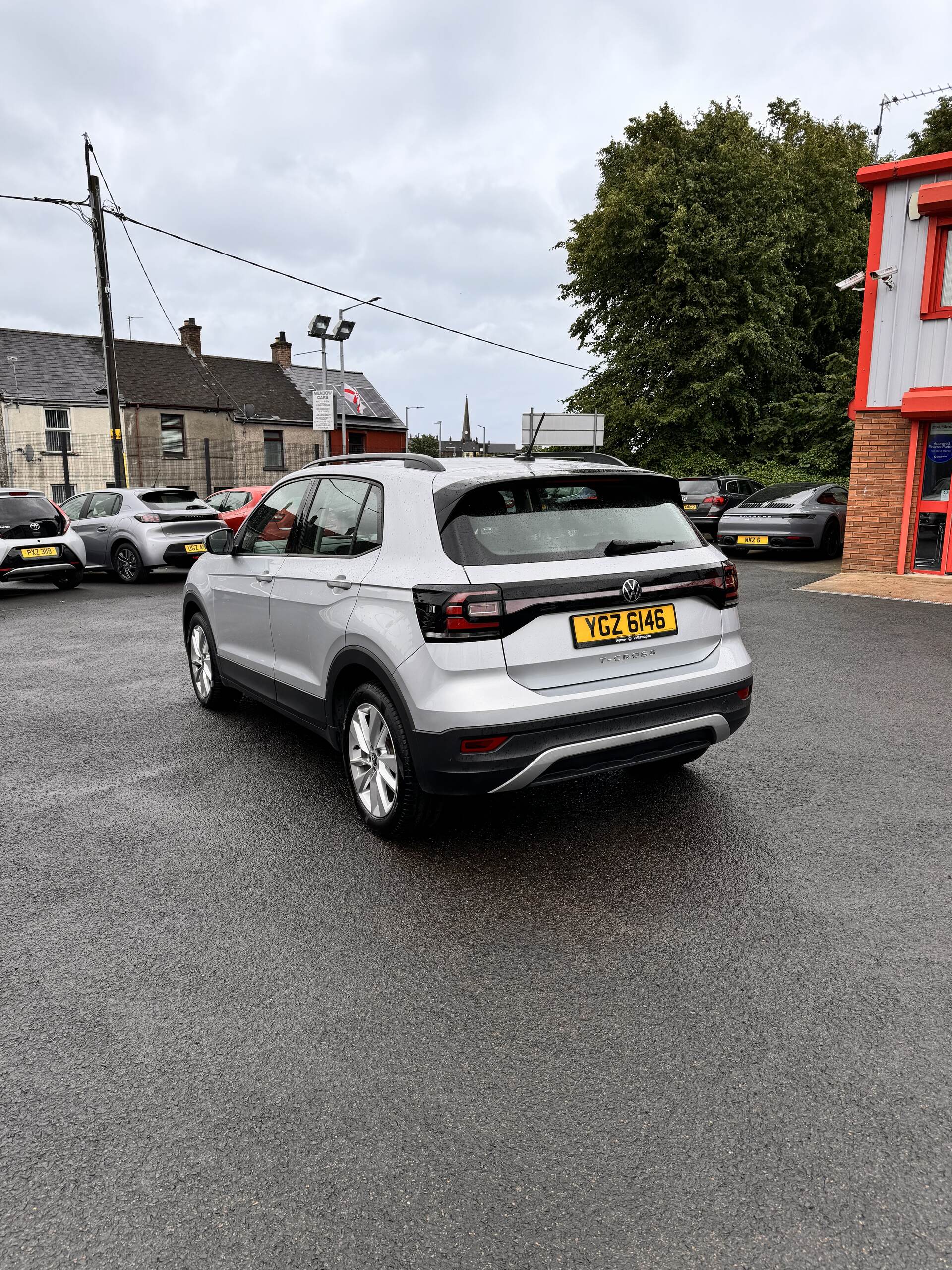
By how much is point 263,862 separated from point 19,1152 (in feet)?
5.61

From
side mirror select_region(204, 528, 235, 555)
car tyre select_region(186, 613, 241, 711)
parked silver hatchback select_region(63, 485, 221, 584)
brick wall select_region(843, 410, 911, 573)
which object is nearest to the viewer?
side mirror select_region(204, 528, 235, 555)

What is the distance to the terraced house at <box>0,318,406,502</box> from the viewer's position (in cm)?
3494

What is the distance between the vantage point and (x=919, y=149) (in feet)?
112

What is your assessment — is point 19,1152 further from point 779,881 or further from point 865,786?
point 865,786

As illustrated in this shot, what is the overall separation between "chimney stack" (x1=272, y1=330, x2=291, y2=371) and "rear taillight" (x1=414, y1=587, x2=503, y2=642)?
46.5 metres

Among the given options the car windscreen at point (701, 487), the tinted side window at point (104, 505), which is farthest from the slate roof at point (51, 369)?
the car windscreen at point (701, 487)

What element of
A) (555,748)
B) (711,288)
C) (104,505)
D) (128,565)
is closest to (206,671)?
(555,748)

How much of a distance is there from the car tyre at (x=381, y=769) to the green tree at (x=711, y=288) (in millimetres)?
25959

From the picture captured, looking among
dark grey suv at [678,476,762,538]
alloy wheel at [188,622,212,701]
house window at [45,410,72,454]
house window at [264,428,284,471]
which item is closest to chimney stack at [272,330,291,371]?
house window at [264,428,284,471]

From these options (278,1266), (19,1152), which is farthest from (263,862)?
(278,1266)

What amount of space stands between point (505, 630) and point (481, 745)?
0.45m

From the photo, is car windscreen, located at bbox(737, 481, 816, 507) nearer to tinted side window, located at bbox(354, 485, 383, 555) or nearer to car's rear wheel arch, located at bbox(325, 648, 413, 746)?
tinted side window, located at bbox(354, 485, 383, 555)

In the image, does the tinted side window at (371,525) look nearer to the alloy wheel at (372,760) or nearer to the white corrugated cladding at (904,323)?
the alloy wheel at (372,760)

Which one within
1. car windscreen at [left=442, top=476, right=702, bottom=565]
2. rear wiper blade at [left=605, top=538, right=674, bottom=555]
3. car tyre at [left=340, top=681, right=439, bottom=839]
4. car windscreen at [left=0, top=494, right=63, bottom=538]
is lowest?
car tyre at [left=340, top=681, right=439, bottom=839]
